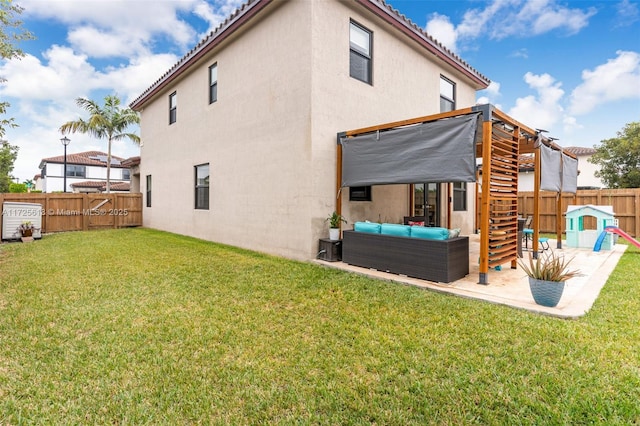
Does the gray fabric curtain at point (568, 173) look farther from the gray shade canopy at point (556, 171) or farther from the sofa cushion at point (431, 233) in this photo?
the sofa cushion at point (431, 233)

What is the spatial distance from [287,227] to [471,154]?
4052mm

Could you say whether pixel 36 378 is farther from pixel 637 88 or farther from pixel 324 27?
pixel 637 88

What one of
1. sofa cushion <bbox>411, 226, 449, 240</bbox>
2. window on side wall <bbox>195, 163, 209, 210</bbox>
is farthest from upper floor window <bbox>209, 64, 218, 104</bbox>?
sofa cushion <bbox>411, 226, 449, 240</bbox>

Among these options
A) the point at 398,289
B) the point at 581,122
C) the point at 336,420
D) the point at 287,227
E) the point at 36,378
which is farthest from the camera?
the point at 581,122

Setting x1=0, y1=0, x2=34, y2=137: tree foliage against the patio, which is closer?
the patio

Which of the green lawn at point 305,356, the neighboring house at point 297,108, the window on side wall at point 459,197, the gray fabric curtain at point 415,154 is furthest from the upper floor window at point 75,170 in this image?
the window on side wall at point 459,197

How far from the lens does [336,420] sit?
2033 mm

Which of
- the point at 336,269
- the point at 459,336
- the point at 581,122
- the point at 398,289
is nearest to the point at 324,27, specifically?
the point at 336,269

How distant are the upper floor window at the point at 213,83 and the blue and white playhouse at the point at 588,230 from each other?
35.7 feet

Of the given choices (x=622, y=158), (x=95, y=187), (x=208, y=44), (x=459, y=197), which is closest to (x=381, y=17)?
(x=208, y=44)

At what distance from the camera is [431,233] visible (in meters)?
5.20

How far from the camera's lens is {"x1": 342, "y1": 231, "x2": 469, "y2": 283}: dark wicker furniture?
16.5 ft

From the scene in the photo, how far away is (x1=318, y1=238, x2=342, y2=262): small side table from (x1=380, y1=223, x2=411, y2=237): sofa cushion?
1.12m

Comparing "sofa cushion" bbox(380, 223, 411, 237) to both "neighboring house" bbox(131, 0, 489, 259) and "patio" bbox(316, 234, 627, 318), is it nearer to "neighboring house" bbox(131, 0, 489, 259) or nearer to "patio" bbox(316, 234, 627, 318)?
"patio" bbox(316, 234, 627, 318)
